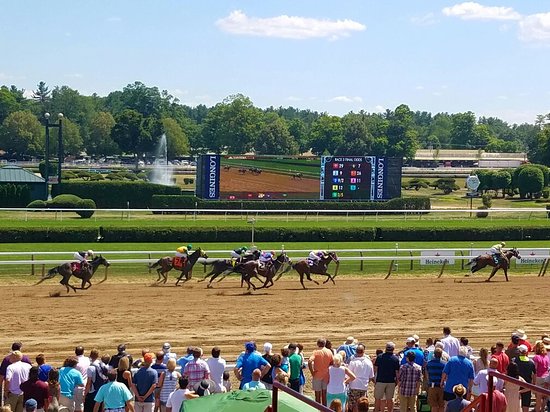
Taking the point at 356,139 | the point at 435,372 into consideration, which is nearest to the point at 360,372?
the point at 435,372

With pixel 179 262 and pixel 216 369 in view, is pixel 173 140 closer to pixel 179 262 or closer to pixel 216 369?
pixel 179 262

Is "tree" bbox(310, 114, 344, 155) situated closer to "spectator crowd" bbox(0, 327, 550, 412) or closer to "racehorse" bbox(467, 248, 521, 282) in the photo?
"racehorse" bbox(467, 248, 521, 282)

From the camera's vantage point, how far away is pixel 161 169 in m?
67.6

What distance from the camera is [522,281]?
20.2 metres

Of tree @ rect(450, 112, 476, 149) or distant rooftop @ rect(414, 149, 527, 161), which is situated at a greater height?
tree @ rect(450, 112, 476, 149)

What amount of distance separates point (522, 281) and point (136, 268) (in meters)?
8.77

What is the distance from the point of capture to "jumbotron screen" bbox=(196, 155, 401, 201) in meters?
33.6

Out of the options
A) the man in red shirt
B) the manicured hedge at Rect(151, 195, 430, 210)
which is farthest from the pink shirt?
the manicured hedge at Rect(151, 195, 430, 210)

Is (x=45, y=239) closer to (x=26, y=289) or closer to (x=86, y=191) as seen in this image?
(x=26, y=289)

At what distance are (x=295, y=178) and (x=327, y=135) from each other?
60645mm

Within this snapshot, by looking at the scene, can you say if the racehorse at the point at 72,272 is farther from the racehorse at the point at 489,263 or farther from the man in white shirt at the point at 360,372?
the man in white shirt at the point at 360,372

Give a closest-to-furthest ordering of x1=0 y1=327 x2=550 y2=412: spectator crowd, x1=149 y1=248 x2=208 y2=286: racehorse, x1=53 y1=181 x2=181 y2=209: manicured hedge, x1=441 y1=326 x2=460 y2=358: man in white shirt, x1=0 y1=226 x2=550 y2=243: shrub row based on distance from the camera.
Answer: x1=0 y1=327 x2=550 y2=412: spectator crowd < x1=441 y1=326 x2=460 y2=358: man in white shirt < x1=149 y1=248 x2=208 y2=286: racehorse < x1=0 y1=226 x2=550 y2=243: shrub row < x1=53 y1=181 x2=181 y2=209: manicured hedge

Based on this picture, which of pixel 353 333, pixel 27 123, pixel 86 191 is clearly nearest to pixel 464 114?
pixel 27 123

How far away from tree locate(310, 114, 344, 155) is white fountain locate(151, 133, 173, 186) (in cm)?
1941
